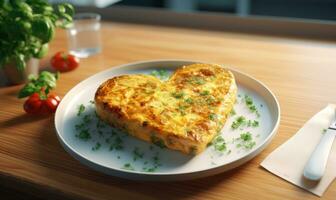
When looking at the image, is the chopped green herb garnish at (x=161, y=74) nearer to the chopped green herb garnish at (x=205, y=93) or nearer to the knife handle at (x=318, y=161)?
the chopped green herb garnish at (x=205, y=93)

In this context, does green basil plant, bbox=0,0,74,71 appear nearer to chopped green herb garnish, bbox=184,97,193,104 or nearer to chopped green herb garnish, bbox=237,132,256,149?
chopped green herb garnish, bbox=184,97,193,104

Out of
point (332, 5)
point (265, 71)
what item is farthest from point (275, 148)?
point (332, 5)

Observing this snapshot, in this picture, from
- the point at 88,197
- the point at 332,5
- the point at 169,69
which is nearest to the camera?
the point at 88,197

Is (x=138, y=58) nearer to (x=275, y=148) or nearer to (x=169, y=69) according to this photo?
(x=169, y=69)

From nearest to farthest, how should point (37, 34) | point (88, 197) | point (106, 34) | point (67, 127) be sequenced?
point (88, 197) → point (67, 127) → point (37, 34) → point (106, 34)

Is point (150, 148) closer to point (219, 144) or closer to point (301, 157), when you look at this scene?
point (219, 144)

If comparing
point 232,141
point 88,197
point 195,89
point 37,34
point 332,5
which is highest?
point 332,5

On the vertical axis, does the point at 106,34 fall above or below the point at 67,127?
above
